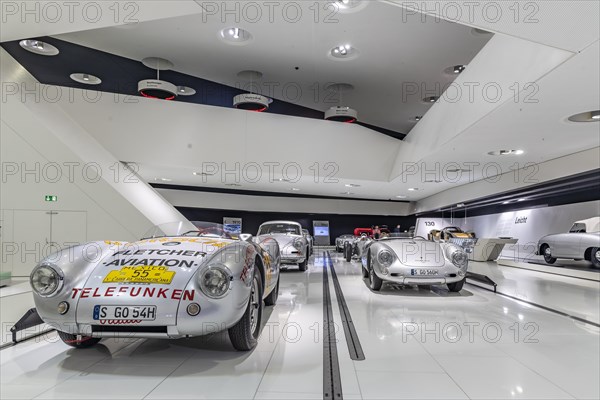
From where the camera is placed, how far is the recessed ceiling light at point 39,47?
26.2 ft

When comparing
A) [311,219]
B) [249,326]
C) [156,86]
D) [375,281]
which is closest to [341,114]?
[156,86]

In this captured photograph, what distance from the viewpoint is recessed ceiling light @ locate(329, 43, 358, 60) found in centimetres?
786

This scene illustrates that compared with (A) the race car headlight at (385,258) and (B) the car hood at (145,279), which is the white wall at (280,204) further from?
(B) the car hood at (145,279)

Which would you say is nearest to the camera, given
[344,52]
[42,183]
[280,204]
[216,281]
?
[216,281]

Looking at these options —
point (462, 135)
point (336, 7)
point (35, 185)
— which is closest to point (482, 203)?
point (462, 135)

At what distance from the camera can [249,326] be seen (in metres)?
2.83

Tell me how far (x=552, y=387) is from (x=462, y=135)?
17.2 feet

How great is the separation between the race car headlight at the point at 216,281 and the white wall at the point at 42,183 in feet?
19.9

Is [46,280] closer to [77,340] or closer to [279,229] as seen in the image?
[77,340]

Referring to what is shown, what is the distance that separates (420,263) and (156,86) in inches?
276

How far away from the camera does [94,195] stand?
767 centimetres

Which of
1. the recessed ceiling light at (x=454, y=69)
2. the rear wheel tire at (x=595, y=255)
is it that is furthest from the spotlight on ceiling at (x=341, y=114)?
the rear wheel tire at (x=595, y=255)

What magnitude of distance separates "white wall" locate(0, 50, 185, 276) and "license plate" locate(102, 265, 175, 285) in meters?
5.58

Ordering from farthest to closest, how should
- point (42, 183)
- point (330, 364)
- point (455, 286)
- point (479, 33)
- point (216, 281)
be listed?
point (479, 33)
point (42, 183)
point (455, 286)
point (330, 364)
point (216, 281)
